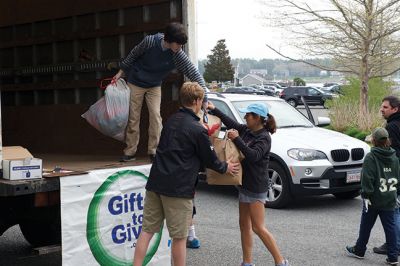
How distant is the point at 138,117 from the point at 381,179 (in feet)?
7.95

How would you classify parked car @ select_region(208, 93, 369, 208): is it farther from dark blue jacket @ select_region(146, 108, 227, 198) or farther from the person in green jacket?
dark blue jacket @ select_region(146, 108, 227, 198)

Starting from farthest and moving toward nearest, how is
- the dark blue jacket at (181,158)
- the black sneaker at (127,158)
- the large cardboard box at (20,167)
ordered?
the black sneaker at (127,158)
the dark blue jacket at (181,158)
the large cardboard box at (20,167)

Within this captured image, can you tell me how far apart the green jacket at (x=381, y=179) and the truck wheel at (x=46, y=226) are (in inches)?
115

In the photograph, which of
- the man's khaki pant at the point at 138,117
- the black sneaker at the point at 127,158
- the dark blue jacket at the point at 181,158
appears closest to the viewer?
the dark blue jacket at the point at 181,158

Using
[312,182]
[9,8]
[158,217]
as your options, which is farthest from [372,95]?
[158,217]

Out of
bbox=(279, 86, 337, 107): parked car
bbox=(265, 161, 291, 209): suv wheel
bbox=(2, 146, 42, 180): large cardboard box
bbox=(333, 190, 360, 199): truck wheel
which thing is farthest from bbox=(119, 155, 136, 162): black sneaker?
bbox=(279, 86, 337, 107): parked car

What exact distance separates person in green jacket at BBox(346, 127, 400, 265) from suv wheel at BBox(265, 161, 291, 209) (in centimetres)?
250

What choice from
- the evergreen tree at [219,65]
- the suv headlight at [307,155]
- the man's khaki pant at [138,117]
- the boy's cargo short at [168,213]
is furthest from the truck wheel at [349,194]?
the evergreen tree at [219,65]

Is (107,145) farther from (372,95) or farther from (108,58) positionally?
(372,95)

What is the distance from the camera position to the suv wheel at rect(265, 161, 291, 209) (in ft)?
27.2

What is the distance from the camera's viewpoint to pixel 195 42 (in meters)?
5.69

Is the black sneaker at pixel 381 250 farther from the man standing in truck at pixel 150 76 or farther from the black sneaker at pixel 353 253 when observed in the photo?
the man standing in truck at pixel 150 76

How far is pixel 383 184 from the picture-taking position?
5.69 meters

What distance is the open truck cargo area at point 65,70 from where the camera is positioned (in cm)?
578
